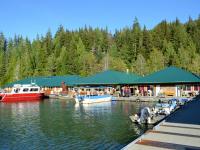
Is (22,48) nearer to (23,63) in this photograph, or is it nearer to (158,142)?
(23,63)

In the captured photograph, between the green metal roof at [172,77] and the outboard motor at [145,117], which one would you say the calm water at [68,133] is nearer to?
the outboard motor at [145,117]

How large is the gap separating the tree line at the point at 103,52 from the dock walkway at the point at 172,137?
266 ft

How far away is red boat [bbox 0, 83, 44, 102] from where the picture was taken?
224 feet

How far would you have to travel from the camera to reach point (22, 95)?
69.5m

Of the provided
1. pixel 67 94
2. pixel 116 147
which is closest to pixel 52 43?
pixel 67 94

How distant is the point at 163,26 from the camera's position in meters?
130

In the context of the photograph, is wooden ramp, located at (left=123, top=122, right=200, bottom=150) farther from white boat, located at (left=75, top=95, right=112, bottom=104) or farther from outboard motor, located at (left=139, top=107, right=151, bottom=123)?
white boat, located at (left=75, top=95, right=112, bottom=104)

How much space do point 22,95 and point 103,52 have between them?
65683 millimetres

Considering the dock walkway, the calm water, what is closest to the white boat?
the calm water

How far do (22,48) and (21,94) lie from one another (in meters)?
75.7

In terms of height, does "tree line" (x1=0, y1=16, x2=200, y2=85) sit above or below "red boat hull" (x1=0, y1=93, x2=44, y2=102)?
above

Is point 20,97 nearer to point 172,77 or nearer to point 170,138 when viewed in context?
point 172,77

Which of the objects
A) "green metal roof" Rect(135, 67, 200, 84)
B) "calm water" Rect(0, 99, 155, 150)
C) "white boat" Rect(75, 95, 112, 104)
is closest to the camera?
"calm water" Rect(0, 99, 155, 150)

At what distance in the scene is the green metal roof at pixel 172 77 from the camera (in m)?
57.4
